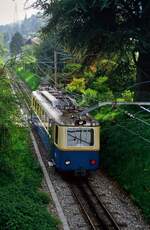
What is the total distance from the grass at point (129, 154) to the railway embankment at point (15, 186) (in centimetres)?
377

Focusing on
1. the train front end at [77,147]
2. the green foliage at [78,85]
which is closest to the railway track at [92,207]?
the train front end at [77,147]

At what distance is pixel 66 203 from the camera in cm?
1927

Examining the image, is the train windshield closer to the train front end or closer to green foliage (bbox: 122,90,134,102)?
the train front end

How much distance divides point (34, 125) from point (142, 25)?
12792mm

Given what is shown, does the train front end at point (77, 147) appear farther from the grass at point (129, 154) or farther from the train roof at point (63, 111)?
the grass at point (129, 154)

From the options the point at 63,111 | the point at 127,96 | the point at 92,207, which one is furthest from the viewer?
the point at 127,96

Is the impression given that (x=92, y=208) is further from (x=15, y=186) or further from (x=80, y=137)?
(x=80, y=137)

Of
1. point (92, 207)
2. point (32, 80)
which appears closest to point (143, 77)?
point (92, 207)

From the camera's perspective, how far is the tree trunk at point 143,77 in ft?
92.4

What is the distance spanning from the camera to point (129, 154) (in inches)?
893

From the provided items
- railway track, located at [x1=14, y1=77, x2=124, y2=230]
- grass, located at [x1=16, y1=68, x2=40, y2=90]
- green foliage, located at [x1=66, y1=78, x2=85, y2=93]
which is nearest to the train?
railway track, located at [x1=14, y1=77, x2=124, y2=230]

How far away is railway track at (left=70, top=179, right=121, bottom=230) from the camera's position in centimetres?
1692

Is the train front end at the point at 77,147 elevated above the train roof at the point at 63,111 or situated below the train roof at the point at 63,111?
below

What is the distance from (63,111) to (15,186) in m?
6.06
